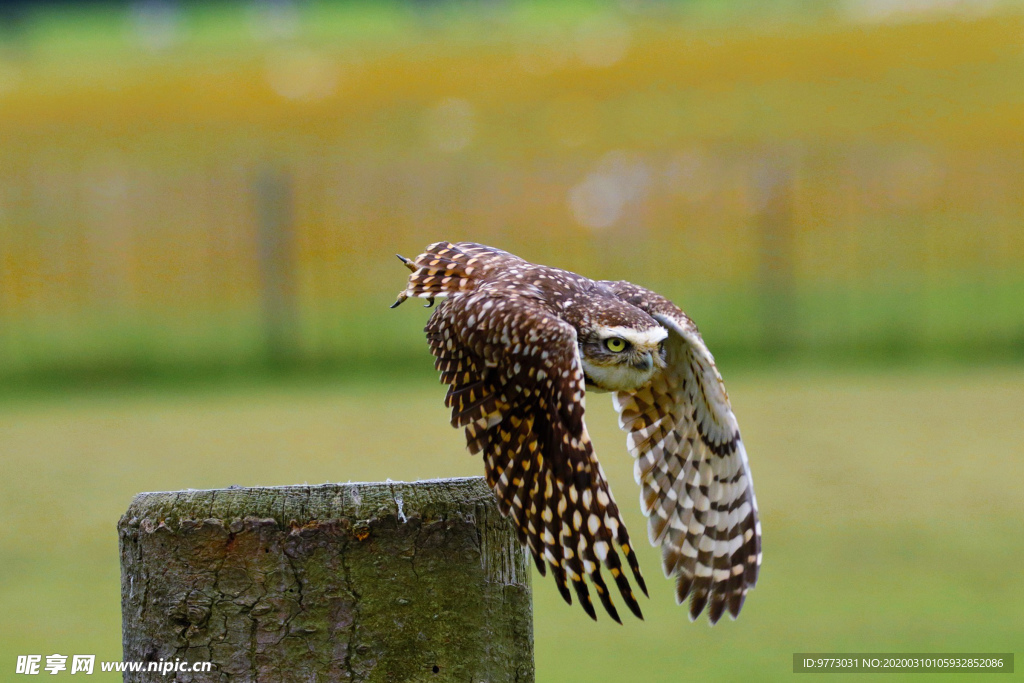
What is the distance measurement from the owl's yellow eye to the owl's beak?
0.18ft

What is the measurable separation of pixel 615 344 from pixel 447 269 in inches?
36.0

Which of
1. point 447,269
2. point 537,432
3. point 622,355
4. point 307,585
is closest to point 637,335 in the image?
point 622,355

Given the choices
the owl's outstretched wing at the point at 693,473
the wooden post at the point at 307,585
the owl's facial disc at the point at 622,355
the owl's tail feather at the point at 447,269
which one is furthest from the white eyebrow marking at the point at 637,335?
the wooden post at the point at 307,585

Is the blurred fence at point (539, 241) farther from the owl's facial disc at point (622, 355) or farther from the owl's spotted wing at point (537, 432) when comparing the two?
the owl's spotted wing at point (537, 432)

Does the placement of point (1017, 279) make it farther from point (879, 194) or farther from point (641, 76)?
point (641, 76)

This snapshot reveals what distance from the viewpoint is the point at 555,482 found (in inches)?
118

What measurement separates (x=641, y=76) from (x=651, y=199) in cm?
880

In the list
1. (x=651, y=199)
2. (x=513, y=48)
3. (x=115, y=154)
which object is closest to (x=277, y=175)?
(x=651, y=199)

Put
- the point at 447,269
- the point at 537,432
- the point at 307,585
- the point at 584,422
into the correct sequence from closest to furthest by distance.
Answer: the point at 307,585
the point at 584,422
the point at 537,432
the point at 447,269

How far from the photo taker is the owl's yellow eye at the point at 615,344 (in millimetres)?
3475

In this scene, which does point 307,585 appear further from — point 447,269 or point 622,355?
point 447,269

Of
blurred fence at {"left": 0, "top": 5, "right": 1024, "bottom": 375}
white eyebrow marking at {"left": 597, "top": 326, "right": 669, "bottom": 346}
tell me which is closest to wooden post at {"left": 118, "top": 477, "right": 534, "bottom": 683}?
white eyebrow marking at {"left": 597, "top": 326, "right": 669, "bottom": 346}

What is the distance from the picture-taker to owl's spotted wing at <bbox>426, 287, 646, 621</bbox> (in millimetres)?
2902

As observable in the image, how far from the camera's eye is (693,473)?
3.63 m
